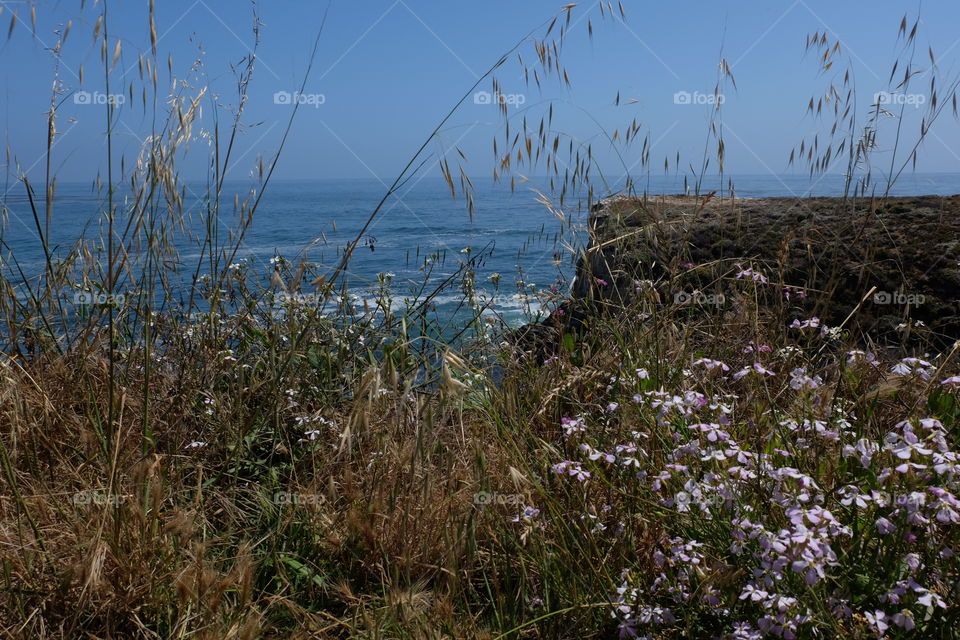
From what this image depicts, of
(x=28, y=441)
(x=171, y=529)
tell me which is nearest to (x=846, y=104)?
(x=171, y=529)

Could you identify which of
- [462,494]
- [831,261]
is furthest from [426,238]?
[462,494]

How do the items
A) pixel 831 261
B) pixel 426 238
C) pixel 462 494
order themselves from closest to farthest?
pixel 462 494, pixel 831 261, pixel 426 238

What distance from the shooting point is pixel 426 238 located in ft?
37.8

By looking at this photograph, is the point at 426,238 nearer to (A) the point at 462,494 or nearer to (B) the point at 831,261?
(B) the point at 831,261

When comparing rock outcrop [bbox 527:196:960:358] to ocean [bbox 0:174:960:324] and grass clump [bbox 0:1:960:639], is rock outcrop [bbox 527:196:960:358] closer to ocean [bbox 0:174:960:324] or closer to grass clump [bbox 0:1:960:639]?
ocean [bbox 0:174:960:324]

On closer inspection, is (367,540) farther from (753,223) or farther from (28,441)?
(753,223)

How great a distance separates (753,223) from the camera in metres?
4.09

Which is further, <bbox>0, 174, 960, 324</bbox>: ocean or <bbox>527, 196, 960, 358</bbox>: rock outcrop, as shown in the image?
<bbox>527, 196, 960, 358</bbox>: rock outcrop

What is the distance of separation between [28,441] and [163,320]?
0.78 metres

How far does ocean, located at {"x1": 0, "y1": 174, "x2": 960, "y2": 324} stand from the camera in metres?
2.88

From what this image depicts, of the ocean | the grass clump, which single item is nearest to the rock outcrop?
the ocean

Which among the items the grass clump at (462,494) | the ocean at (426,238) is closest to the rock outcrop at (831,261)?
the ocean at (426,238)

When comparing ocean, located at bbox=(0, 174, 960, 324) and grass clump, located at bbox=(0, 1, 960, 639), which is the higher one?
ocean, located at bbox=(0, 174, 960, 324)

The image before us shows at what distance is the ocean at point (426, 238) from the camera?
288 cm
